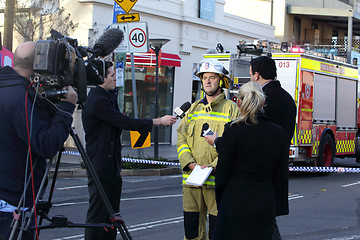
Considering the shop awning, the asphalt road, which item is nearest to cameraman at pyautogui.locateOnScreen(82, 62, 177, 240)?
the asphalt road

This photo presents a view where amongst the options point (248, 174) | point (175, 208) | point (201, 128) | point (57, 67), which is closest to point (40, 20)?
point (175, 208)

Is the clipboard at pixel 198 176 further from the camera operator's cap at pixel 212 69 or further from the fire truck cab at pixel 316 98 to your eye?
the fire truck cab at pixel 316 98

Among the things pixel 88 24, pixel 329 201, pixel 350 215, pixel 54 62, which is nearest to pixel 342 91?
pixel 329 201

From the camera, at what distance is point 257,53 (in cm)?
1431

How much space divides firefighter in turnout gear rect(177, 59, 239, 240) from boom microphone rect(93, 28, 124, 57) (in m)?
1.10

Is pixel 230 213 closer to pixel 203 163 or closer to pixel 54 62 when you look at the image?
pixel 203 163

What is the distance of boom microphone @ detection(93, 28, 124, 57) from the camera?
4.70 m

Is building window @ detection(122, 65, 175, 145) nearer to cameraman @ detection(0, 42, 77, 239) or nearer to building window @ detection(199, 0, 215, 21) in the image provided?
building window @ detection(199, 0, 215, 21)

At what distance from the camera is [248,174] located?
4496mm

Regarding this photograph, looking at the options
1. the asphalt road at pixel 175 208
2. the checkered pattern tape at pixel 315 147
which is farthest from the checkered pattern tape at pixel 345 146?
the asphalt road at pixel 175 208

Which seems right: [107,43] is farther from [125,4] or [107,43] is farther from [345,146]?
[345,146]

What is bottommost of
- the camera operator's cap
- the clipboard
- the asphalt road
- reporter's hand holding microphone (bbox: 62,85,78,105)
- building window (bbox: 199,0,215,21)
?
the asphalt road

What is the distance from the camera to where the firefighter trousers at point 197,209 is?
5.47 metres

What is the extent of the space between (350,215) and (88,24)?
12526 millimetres
